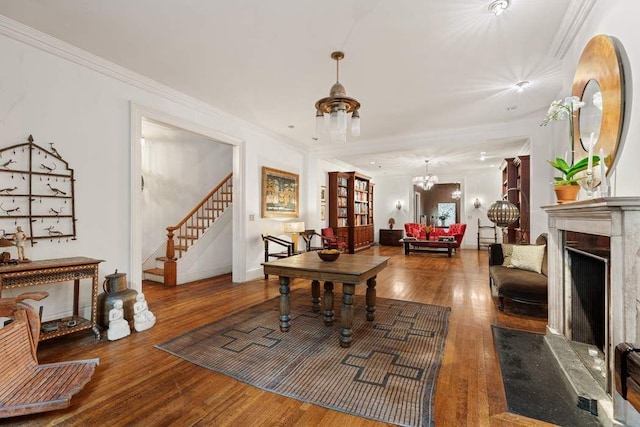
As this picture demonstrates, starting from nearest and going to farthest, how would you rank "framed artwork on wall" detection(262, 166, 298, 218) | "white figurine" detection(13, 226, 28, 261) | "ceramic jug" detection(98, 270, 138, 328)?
"white figurine" detection(13, 226, 28, 261), "ceramic jug" detection(98, 270, 138, 328), "framed artwork on wall" detection(262, 166, 298, 218)

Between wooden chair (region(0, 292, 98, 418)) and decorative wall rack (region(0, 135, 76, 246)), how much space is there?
3.30 feet

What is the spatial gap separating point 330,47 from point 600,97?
2.15 metres

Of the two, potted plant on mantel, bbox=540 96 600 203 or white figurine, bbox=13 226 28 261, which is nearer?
potted plant on mantel, bbox=540 96 600 203

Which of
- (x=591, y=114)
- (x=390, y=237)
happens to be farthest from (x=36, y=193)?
(x=390, y=237)

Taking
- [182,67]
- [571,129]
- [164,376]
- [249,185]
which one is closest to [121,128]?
[182,67]

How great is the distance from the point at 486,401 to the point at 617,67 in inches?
86.9

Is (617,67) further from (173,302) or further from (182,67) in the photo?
(173,302)

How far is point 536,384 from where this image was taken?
2.02 m

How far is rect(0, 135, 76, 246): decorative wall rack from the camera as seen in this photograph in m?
2.54

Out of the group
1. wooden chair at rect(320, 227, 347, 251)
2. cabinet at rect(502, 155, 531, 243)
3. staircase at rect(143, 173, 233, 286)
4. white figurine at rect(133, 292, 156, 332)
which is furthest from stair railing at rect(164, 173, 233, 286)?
cabinet at rect(502, 155, 531, 243)

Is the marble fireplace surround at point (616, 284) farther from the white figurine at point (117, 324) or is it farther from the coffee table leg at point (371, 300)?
the white figurine at point (117, 324)

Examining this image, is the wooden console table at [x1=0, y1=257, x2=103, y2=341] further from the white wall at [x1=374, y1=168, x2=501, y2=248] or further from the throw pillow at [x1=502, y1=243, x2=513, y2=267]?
the white wall at [x1=374, y1=168, x2=501, y2=248]

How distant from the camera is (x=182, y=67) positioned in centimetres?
322

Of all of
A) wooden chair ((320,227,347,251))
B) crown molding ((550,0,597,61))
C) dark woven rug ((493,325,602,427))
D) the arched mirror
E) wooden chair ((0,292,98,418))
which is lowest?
dark woven rug ((493,325,602,427))
